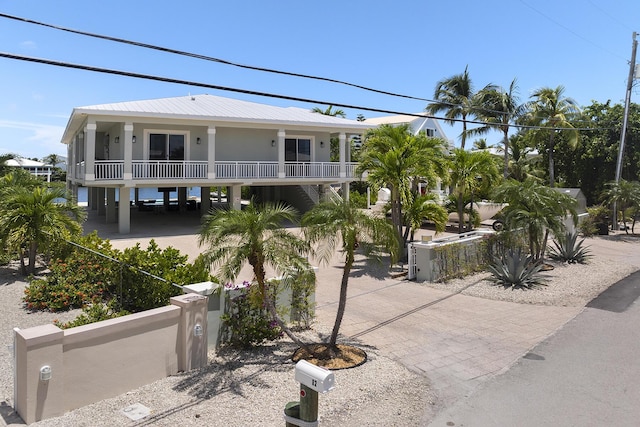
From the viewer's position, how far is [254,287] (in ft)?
23.4

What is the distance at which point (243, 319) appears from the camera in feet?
23.7

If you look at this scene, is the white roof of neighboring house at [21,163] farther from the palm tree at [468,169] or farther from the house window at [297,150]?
the palm tree at [468,169]

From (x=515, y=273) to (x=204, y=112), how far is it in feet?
53.7

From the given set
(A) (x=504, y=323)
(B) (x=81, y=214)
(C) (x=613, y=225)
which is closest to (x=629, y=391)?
(A) (x=504, y=323)

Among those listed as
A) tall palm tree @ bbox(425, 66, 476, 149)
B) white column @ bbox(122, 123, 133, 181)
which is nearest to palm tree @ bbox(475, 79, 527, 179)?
tall palm tree @ bbox(425, 66, 476, 149)

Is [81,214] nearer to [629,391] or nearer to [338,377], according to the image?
[338,377]

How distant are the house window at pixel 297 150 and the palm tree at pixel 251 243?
19830mm

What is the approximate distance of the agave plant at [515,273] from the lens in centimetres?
1197

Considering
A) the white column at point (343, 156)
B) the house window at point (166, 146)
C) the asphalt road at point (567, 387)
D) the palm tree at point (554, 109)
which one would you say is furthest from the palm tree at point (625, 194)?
the house window at point (166, 146)

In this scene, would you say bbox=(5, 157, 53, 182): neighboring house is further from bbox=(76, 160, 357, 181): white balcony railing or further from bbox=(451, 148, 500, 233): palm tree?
bbox=(451, 148, 500, 233): palm tree

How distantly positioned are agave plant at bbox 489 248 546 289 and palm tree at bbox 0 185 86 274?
1147 cm

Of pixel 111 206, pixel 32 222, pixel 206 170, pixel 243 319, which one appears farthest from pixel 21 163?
pixel 243 319

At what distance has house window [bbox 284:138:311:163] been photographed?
26.0 metres

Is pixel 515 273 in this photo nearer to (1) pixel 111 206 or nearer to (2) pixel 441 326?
(2) pixel 441 326
